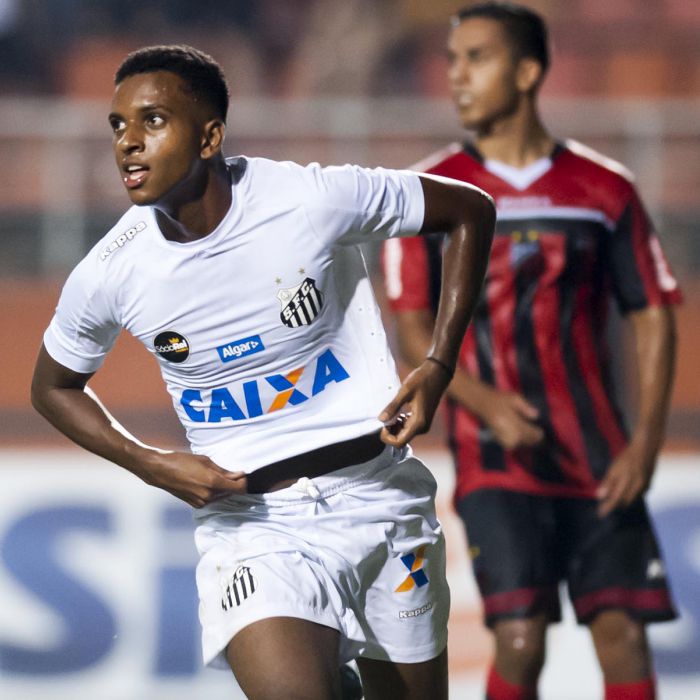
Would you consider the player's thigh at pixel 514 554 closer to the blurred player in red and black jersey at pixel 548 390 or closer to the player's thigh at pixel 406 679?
the blurred player in red and black jersey at pixel 548 390

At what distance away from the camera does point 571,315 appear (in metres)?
3.92

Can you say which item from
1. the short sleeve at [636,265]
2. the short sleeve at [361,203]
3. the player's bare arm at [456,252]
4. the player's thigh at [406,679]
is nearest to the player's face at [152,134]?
the short sleeve at [361,203]

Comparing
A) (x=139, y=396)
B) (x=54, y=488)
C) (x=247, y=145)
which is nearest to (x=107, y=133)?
(x=247, y=145)

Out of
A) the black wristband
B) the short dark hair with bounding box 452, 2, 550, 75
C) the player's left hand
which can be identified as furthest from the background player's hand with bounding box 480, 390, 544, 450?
the short dark hair with bounding box 452, 2, 550, 75

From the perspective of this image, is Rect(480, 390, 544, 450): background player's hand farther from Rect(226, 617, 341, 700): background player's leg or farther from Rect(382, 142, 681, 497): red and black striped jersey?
Rect(226, 617, 341, 700): background player's leg

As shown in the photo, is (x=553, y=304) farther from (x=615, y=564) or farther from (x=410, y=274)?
(x=615, y=564)

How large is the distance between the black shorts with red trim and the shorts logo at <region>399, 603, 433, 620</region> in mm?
830

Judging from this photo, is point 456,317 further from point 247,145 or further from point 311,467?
point 247,145

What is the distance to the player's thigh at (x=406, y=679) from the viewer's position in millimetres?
3039

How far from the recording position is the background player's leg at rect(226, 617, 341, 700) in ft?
8.55

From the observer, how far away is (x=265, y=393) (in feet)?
9.55

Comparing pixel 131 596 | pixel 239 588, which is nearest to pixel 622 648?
pixel 239 588

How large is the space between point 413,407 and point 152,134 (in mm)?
705

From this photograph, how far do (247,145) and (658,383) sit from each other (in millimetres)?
6341
